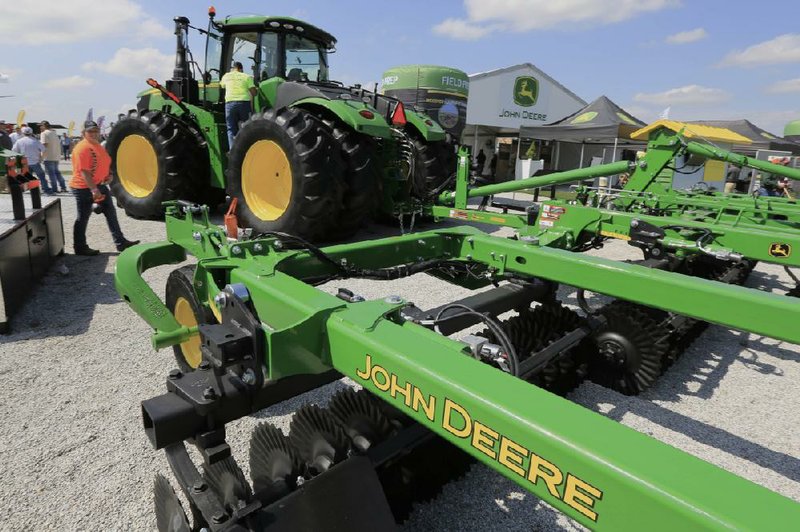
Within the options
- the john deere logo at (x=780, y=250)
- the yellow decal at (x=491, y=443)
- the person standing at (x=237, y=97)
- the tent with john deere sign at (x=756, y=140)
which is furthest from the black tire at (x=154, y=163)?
the tent with john deere sign at (x=756, y=140)

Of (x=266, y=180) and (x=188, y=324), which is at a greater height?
(x=266, y=180)

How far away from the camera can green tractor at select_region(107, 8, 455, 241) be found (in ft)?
16.1

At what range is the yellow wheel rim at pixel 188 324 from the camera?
2271 mm

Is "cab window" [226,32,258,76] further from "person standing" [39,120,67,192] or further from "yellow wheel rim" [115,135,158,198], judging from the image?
"person standing" [39,120,67,192]

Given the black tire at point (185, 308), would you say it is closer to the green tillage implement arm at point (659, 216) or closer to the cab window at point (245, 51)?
the green tillage implement arm at point (659, 216)

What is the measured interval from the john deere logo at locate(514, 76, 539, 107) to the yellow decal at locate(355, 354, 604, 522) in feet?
65.7

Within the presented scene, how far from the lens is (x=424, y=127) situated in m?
6.58

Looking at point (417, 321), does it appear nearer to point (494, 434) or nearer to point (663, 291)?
point (494, 434)

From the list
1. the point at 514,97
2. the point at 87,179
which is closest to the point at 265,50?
the point at 87,179

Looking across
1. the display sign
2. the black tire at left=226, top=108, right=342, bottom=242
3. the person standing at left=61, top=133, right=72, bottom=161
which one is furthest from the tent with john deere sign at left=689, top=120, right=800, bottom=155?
the person standing at left=61, top=133, right=72, bottom=161

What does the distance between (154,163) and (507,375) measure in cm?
653

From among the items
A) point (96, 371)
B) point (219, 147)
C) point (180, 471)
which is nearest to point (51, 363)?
point (96, 371)

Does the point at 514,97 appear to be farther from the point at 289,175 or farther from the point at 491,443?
the point at 491,443

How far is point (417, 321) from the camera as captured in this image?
134cm
